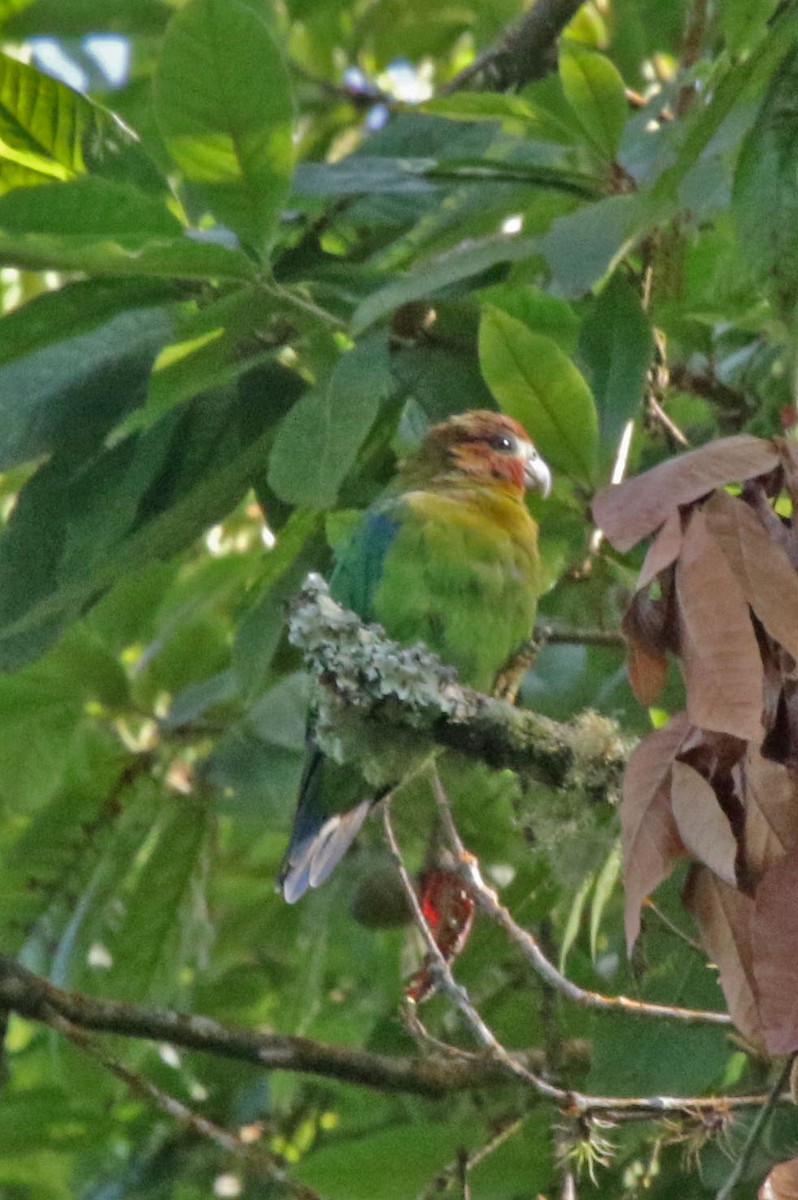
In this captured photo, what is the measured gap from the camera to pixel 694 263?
2.80m

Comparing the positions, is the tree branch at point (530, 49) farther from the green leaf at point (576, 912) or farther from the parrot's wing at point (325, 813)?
the green leaf at point (576, 912)

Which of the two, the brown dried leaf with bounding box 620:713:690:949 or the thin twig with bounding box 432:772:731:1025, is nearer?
the brown dried leaf with bounding box 620:713:690:949

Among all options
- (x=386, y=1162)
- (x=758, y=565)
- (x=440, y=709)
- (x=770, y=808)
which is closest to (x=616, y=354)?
(x=440, y=709)

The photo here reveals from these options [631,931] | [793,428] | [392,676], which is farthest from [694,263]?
[631,931]

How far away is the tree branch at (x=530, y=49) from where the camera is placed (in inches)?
125

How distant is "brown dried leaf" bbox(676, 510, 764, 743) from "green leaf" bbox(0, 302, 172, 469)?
107 cm

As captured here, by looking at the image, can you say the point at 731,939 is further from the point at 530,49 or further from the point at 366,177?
the point at 530,49

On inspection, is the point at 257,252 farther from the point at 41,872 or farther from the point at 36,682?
the point at 41,872

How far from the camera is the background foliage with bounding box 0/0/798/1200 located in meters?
2.06

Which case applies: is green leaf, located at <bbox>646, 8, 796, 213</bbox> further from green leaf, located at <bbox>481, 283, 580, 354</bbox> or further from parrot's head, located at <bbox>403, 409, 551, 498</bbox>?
parrot's head, located at <bbox>403, 409, 551, 498</bbox>

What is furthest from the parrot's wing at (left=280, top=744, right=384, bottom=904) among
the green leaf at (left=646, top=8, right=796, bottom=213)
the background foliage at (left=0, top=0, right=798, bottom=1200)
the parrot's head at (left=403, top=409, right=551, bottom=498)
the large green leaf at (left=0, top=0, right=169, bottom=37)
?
the large green leaf at (left=0, top=0, right=169, bottom=37)

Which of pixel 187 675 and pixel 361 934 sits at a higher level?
pixel 187 675

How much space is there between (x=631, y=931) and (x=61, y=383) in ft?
4.02

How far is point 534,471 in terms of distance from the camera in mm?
3004
